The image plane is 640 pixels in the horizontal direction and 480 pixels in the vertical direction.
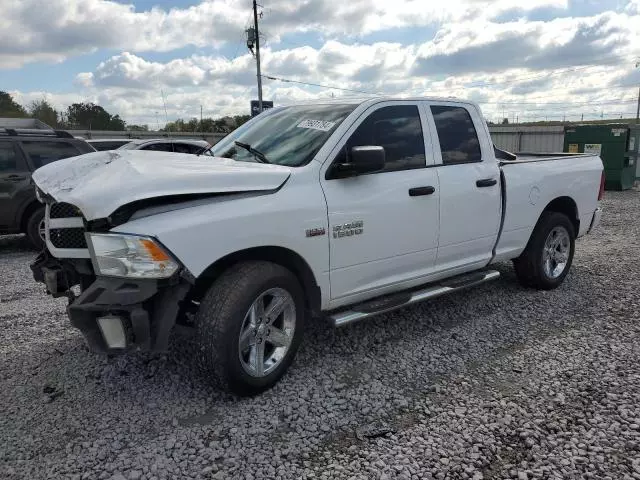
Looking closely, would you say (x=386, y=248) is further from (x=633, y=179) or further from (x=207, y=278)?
(x=633, y=179)

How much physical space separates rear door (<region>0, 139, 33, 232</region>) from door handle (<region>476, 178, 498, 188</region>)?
6787 mm

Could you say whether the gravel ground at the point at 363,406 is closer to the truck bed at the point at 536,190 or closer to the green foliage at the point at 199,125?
the truck bed at the point at 536,190

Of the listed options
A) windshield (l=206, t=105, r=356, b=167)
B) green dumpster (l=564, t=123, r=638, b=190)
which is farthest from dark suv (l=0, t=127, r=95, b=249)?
green dumpster (l=564, t=123, r=638, b=190)

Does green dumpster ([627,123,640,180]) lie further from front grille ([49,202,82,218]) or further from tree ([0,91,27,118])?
tree ([0,91,27,118])

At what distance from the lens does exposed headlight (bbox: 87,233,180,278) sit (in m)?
2.87

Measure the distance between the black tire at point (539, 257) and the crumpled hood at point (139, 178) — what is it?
10.2ft

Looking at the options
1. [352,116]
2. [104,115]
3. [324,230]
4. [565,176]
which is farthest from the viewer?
[104,115]

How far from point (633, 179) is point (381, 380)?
15.0m

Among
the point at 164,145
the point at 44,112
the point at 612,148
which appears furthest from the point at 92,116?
the point at 612,148

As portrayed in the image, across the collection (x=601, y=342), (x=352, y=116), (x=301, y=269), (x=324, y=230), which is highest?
(x=352, y=116)

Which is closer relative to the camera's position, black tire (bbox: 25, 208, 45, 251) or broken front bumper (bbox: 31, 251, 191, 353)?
broken front bumper (bbox: 31, 251, 191, 353)

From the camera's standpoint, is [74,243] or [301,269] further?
[301,269]

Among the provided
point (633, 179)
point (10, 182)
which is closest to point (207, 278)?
point (10, 182)

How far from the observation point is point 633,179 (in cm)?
1548
